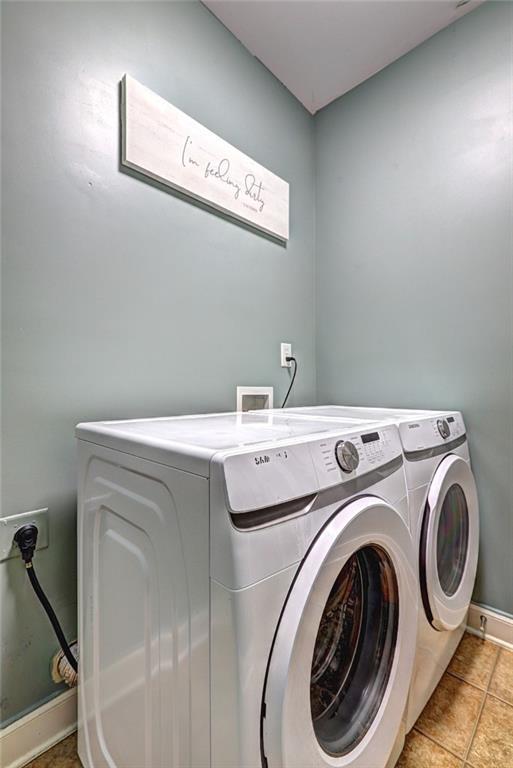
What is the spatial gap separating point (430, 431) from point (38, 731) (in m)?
1.37

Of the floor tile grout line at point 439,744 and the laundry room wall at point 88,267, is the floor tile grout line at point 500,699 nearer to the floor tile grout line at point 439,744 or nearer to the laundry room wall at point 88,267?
the floor tile grout line at point 439,744

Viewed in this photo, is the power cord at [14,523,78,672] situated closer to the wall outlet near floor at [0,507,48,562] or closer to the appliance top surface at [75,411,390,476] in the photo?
the wall outlet near floor at [0,507,48,562]

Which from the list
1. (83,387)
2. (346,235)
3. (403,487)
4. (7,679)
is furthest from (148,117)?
(7,679)

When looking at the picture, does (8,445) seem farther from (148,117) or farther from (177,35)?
(177,35)

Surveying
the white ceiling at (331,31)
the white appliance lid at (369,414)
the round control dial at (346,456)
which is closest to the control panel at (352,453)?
the round control dial at (346,456)

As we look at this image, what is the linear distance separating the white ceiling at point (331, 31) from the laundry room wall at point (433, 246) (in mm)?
77

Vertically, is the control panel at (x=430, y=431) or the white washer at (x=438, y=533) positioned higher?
the control panel at (x=430, y=431)

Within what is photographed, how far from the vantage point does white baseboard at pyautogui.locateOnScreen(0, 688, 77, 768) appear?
2.97ft

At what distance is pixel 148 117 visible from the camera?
1179 mm

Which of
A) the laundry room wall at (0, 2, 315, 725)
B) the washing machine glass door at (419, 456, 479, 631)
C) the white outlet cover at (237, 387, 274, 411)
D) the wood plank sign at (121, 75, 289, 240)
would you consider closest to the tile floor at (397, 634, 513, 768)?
the washing machine glass door at (419, 456, 479, 631)

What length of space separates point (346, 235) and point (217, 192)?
789 millimetres

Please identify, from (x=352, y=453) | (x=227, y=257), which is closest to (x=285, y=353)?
(x=227, y=257)

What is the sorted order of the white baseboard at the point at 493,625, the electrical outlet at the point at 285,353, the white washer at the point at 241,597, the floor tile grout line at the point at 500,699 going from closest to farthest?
the white washer at the point at 241,597 < the floor tile grout line at the point at 500,699 < the white baseboard at the point at 493,625 < the electrical outlet at the point at 285,353

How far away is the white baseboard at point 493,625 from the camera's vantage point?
1354mm
